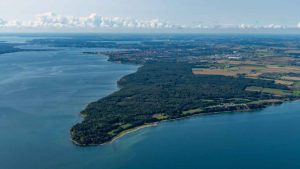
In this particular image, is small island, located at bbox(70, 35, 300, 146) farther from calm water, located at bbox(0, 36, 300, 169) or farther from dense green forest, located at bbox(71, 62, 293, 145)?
calm water, located at bbox(0, 36, 300, 169)

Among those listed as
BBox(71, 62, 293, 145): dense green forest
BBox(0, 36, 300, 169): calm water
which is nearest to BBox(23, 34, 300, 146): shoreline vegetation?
BBox(71, 62, 293, 145): dense green forest

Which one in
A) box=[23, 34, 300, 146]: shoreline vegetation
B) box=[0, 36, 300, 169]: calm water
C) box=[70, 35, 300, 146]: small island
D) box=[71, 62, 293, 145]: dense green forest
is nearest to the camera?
box=[0, 36, 300, 169]: calm water

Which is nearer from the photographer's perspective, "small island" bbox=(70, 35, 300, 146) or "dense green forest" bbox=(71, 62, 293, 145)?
"dense green forest" bbox=(71, 62, 293, 145)

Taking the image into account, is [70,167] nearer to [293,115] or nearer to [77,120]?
[77,120]

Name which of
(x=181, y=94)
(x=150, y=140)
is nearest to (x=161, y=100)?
(x=181, y=94)

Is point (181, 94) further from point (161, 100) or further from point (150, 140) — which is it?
point (150, 140)

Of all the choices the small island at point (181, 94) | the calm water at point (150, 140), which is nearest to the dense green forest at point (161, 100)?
the small island at point (181, 94)
